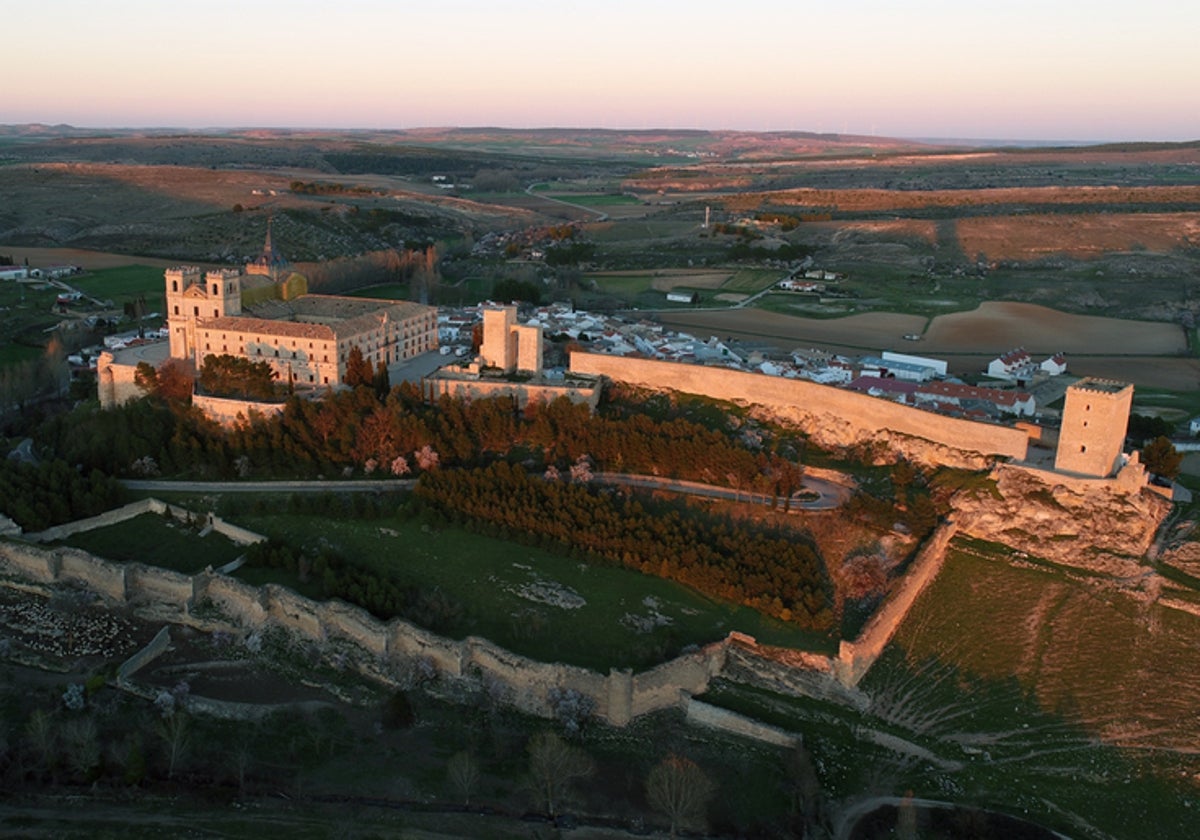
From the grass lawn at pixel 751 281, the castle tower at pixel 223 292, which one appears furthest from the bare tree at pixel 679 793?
the grass lawn at pixel 751 281

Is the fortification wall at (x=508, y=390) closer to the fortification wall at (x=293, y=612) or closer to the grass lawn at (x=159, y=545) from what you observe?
the grass lawn at (x=159, y=545)

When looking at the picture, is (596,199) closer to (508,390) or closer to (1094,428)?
(508,390)

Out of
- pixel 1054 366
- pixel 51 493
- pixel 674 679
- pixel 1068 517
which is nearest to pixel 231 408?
pixel 51 493

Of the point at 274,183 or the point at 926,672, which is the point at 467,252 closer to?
the point at 274,183

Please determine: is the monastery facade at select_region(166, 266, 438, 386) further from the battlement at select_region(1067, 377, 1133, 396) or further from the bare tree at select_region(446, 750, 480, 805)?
the battlement at select_region(1067, 377, 1133, 396)

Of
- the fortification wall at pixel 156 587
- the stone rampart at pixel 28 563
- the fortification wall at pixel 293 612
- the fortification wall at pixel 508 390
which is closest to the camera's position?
the fortification wall at pixel 293 612

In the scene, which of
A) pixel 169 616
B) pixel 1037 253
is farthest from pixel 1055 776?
pixel 1037 253
